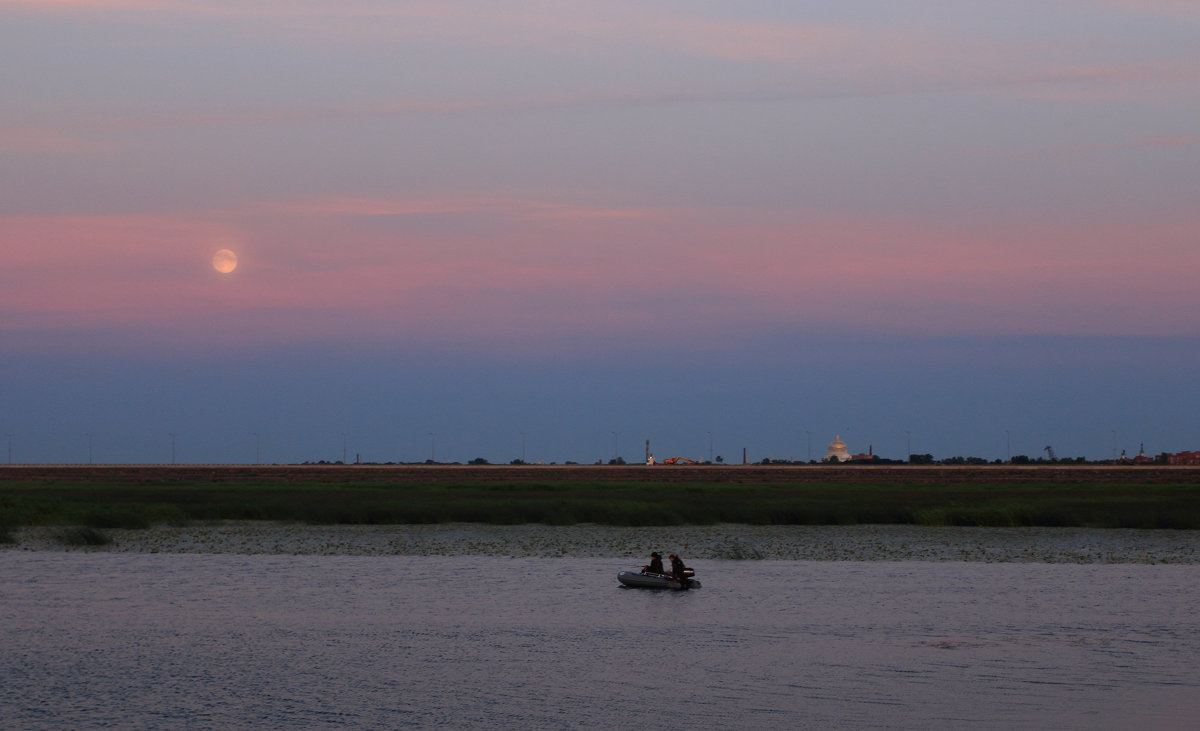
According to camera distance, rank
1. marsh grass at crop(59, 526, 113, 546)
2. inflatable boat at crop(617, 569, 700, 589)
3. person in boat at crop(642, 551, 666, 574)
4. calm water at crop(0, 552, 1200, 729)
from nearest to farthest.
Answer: calm water at crop(0, 552, 1200, 729)
inflatable boat at crop(617, 569, 700, 589)
person in boat at crop(642, 551, 666, 574)
marsh grass at crop(59, 526, 113, 546)

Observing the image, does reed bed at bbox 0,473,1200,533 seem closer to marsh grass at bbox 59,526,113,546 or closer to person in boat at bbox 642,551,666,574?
marsh grass at bbox 59,526,113,546

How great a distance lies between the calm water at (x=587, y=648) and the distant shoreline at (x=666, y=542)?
6178mm

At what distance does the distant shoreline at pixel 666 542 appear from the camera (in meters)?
58.3

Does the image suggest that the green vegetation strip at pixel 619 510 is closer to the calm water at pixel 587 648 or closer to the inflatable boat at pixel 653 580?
the calm water at pixel 587 648

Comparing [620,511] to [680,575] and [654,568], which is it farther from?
[680,575]

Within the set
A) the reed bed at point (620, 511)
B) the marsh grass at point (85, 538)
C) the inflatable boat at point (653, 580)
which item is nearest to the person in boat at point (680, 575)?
the inflatable boat at point (653, 580)

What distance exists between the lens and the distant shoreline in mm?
58312

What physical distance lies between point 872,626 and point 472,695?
1464cm

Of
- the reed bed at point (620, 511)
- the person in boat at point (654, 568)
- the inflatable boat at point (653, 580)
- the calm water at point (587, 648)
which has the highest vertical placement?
the reed bed at point (620, 511)

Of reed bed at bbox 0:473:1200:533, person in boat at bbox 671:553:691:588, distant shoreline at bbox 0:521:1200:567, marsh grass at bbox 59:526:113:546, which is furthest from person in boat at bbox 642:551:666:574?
reed bed at bbox 0:473:1200:533

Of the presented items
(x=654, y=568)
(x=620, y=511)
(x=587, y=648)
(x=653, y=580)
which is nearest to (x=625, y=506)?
(x=620, y=511)

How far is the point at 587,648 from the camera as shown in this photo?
34.1 m

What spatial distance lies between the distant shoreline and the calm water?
20.3ft

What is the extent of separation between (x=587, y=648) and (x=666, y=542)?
31.7m
